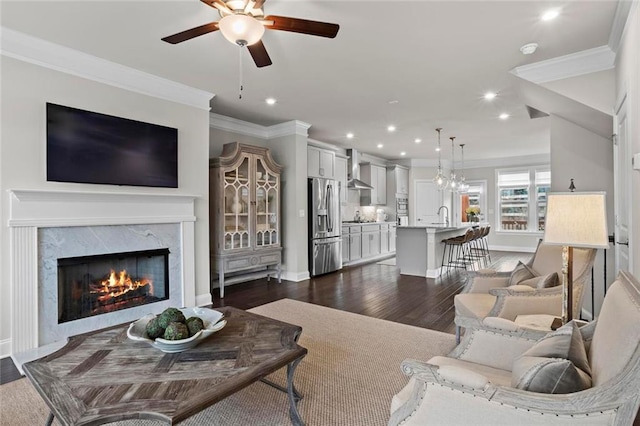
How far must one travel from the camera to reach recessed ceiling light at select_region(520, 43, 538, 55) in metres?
2.99

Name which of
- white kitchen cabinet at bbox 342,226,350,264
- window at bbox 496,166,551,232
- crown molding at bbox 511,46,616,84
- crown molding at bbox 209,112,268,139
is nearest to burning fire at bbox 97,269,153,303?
crown molding at bbox 209,112,268,139

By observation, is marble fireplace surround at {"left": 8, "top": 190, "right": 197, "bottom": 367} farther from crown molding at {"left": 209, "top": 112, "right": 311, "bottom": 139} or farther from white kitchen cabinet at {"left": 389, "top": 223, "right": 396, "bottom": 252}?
white kitchen cabinet at {"left": 389, "top": 223, "right": 396, "bottom": 252}

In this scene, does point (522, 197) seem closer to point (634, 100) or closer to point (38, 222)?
point (634, 100)

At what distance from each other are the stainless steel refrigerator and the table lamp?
4392 millimetres

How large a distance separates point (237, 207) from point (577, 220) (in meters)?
4.17

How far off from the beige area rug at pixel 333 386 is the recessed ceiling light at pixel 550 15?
2772 millimetres

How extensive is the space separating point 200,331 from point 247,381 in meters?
0.46

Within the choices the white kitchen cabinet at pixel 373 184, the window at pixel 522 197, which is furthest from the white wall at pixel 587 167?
the window at pixel 522 197

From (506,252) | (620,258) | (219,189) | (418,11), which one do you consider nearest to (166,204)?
(219,189)

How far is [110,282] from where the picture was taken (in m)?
3.59

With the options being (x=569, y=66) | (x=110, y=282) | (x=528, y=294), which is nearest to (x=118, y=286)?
(x=110, y=282)

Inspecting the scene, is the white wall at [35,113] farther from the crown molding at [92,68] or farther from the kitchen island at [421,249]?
the kitchen island at [421,249]

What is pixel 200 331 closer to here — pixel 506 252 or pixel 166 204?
pixel 166 204

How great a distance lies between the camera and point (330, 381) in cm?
240
